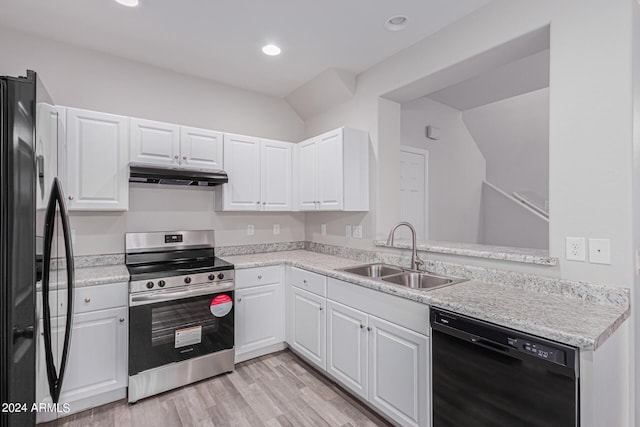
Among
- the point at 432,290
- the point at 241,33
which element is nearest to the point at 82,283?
the point at 241,33

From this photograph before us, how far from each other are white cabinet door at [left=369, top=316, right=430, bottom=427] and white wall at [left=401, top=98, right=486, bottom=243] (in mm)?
2639

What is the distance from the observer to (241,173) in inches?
125

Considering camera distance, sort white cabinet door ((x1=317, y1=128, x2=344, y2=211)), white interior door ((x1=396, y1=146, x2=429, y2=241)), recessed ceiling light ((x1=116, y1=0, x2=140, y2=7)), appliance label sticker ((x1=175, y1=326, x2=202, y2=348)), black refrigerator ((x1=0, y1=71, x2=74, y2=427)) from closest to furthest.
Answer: black refrigerator ((x1=0, y1=71, x2=74, y2=427)), recessed ceiling light ((x1=116, y1=0, x2=140, y2=7)), appliance label sticker ((x1=175, y1=326, x2=202, y2=348)), white cabinet door ((x1=317, y1=128, x2=344, y2=211)), white interior door ((x1=396, y1=146, x2=429, y2=241))

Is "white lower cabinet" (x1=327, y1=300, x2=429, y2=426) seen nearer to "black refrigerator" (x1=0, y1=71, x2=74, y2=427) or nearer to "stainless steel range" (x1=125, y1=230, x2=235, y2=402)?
"stainless steel range" (x1=125, y1=230, x2=235, y2=402)

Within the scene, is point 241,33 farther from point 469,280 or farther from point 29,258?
point 469,280

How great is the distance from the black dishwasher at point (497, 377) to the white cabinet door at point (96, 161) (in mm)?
2502

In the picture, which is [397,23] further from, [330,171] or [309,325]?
[309,325]

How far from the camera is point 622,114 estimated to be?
1574mm

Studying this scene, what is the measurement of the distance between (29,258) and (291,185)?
2.61 metres

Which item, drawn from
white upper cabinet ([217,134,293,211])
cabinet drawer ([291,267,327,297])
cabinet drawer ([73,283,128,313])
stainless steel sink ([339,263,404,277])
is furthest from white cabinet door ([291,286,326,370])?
cabinet drawer ([73,283,128,313])

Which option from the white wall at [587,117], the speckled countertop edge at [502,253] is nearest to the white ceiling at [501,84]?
the white wall at [587,117]

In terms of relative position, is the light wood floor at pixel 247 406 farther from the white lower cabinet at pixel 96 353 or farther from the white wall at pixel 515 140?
the white wall at pixel 515 140

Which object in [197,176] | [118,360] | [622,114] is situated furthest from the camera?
[197,176]

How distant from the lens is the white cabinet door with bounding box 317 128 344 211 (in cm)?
293
